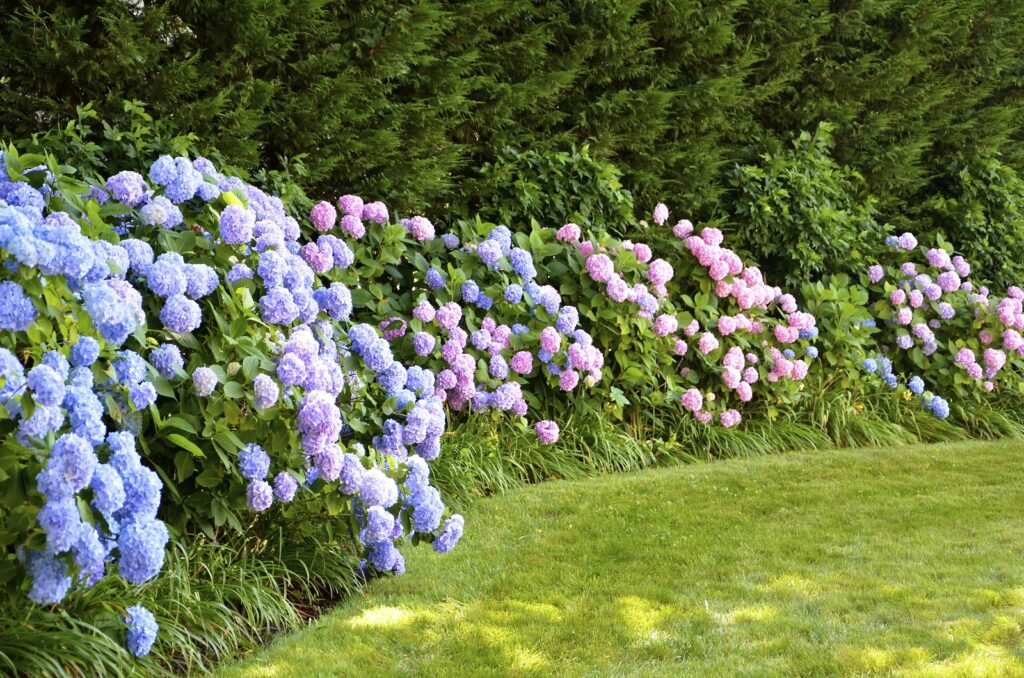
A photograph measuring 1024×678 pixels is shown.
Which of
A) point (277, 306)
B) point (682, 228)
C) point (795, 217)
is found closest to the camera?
point (277, 306)

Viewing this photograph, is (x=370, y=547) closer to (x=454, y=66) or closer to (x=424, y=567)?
(x=424, y=567)

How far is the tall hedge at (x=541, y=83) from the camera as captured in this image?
4.62 m

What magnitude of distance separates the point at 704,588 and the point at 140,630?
73.1 inches

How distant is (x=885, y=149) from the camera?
8219 millimetres

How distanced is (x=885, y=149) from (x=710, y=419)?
3.43 meters

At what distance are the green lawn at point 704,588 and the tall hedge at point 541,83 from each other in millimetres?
2143

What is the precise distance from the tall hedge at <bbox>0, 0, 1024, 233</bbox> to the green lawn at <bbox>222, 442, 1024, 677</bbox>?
214 cm

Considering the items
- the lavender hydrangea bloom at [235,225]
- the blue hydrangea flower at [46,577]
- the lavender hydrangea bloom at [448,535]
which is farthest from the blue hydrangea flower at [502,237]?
the blue hydrangea flower at [46,577]

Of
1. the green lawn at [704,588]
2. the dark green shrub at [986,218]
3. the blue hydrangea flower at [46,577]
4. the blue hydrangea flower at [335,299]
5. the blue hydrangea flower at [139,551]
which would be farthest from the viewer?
the dark green shrub at [986,218]

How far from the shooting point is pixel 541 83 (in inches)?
Result: 247

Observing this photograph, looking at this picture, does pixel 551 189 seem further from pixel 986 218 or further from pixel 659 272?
pixel 986 218

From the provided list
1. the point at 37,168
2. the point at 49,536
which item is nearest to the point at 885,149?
the point at 37,168

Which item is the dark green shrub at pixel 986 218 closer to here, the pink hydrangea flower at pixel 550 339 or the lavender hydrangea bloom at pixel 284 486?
the pink hydrangea flower at pixel 550 339

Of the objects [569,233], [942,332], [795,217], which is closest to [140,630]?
[569,233]
